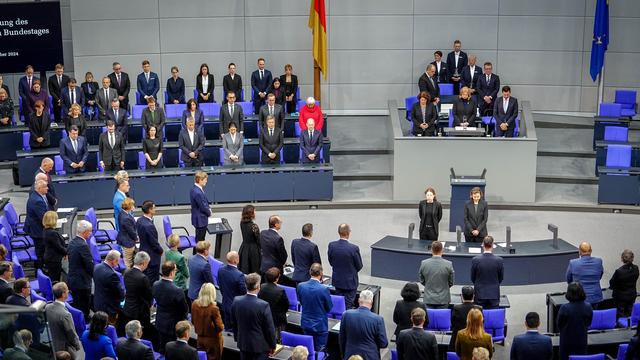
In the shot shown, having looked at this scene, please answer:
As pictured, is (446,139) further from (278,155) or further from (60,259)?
(60,259)

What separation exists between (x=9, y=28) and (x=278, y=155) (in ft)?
22.6

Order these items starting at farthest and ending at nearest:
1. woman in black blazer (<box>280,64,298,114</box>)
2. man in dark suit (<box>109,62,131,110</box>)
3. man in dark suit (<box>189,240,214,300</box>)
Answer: woman in black blazer (<box>280,64,298,114</box>) < man in dark suit (<box>109,62,131,110</box>) < man in dark suit (<box>189,240,214,300</box>)

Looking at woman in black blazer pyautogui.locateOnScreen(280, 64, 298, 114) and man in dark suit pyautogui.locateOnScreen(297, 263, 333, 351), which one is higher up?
woman in black blazer pyautogui.locateOnScreen(280, 64, 298, 114)

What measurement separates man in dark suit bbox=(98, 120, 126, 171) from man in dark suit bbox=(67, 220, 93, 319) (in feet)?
17.1

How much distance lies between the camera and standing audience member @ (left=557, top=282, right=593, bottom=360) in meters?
10.3

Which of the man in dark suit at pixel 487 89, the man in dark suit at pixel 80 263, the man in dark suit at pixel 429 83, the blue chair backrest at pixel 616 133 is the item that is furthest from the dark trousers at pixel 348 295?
the blue chair backrest at pixel 616 133

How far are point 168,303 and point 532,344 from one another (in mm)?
3824

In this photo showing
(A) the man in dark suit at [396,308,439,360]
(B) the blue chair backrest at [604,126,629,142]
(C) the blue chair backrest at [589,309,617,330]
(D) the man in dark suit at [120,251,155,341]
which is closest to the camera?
(A) the man in dark suit at [396,308,439,360]

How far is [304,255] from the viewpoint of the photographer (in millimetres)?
11922

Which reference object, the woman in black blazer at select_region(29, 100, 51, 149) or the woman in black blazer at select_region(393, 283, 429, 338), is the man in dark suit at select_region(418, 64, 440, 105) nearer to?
the woman in black blazer at select_region(29, 100, 51, 149)

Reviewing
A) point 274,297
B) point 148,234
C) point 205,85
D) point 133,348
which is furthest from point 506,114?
point 133,348

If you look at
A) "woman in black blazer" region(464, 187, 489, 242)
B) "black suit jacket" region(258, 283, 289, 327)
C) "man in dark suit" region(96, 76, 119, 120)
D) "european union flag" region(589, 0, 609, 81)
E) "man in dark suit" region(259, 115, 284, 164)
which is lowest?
"black suit jacket" region(258, 283, 289, 327)

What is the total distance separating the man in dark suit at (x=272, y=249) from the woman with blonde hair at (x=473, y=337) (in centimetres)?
336

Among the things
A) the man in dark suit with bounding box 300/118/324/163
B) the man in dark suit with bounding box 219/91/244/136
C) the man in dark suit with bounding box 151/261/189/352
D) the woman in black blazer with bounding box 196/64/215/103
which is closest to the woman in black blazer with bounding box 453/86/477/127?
the man in dark suit with bounding box 300/118/324/163
